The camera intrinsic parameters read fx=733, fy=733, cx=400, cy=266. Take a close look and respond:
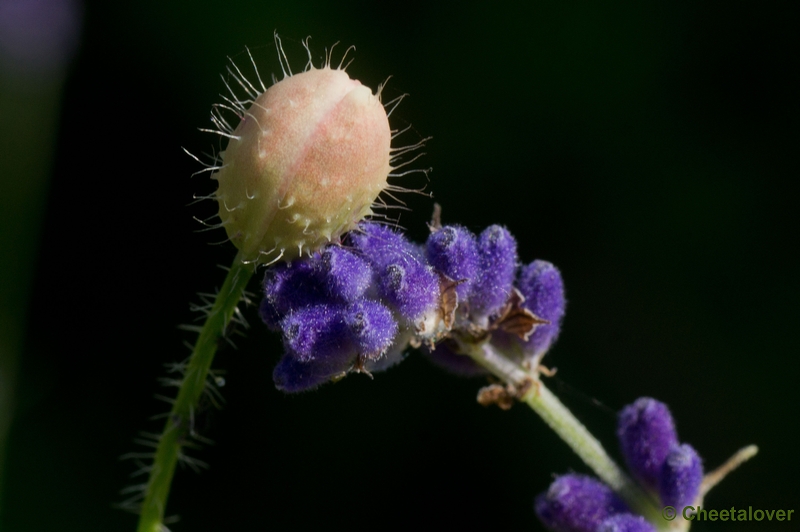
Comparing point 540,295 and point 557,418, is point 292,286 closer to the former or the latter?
point 540,295

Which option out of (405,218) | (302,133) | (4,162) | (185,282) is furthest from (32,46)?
(302,133)

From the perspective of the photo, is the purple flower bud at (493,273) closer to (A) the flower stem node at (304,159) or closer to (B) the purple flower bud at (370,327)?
(B) the purple flower bud at (370,327)

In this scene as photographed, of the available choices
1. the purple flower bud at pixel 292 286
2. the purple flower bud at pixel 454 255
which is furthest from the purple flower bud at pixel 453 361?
the purple flower bud at pixel 292 286

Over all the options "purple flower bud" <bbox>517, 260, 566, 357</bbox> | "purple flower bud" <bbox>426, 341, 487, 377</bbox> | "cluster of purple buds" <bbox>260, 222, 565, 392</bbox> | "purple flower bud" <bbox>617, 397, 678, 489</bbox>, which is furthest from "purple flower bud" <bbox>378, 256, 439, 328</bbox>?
"purple flower bud" <bbox>617, 397, 678, 489</bbox>

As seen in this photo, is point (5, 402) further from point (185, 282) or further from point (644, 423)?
point (644, 423)

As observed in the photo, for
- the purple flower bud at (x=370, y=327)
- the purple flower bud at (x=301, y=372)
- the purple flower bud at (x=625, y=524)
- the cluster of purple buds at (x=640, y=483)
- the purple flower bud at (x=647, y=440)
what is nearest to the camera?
the purple flower bud at (x=370, y=327)

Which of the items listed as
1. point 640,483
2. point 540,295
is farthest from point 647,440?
point 540,295
